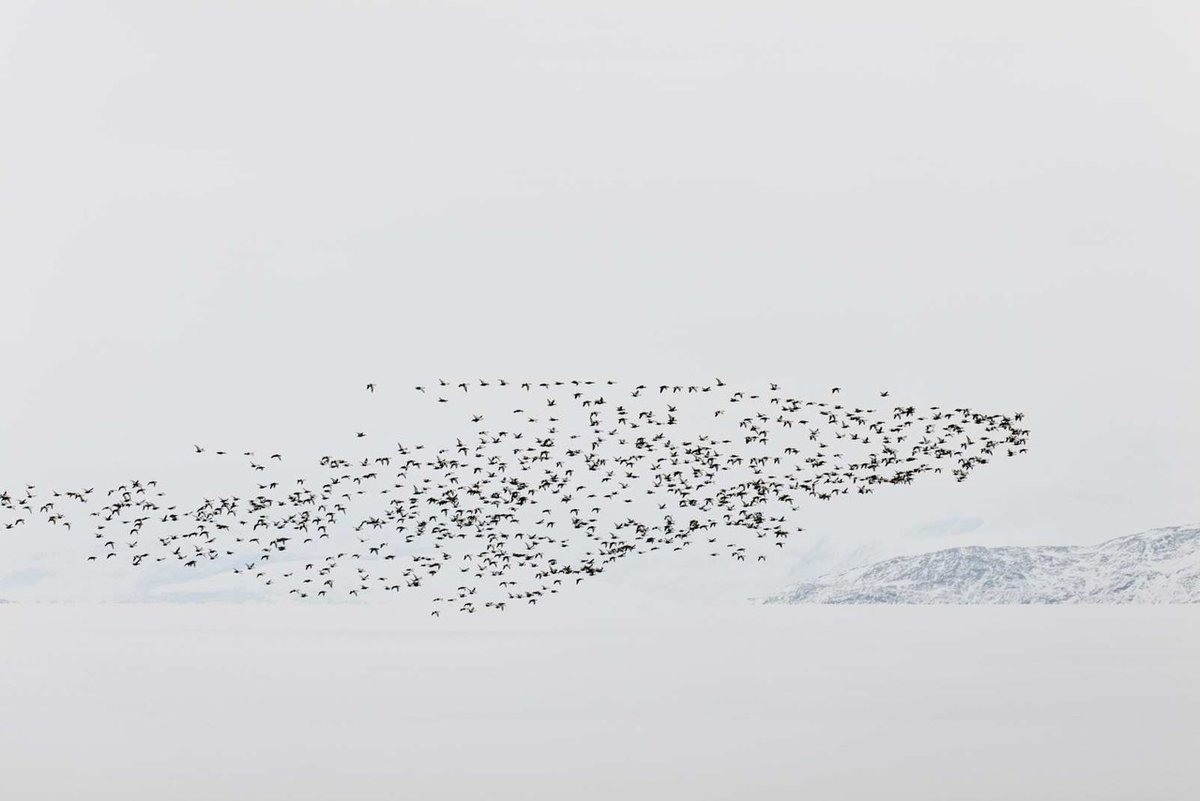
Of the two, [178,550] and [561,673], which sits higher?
[178,550]

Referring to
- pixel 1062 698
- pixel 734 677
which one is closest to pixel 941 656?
pixel 734 677

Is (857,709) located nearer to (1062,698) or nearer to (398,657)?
(1062,698)

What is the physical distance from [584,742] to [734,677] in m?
42.7

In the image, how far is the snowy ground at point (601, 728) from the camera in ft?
224

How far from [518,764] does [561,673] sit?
53050mm

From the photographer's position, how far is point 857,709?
A: 316 ft

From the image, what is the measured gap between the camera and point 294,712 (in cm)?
9638

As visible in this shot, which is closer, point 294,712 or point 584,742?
point 584,742

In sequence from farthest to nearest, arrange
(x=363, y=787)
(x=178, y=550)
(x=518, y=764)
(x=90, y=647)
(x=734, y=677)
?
1. (x=90, y=647)
2. (x=734, y=677)
3. (x=178, y=550)
4. (x=518, y=764)
5. (x=363, y=787)

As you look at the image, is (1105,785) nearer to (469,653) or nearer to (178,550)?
(178,550)

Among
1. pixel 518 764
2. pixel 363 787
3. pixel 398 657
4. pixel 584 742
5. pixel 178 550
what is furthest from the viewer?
pixel 398 657

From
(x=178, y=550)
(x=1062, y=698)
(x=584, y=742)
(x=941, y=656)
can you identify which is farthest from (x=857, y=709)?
(x=941, y=656)

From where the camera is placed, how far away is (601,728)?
284 feet

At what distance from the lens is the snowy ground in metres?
68.2
